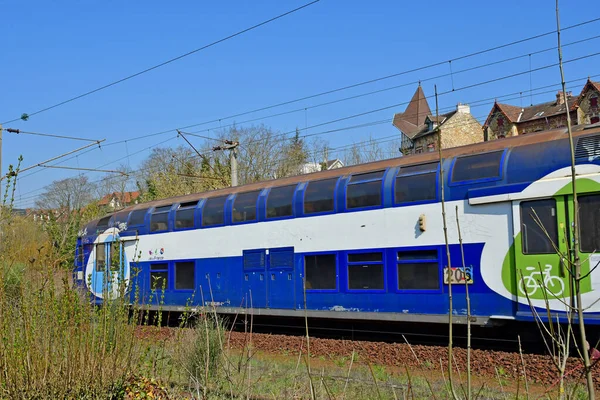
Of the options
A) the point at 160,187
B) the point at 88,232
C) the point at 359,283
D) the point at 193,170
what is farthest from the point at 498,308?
the point at 193,170

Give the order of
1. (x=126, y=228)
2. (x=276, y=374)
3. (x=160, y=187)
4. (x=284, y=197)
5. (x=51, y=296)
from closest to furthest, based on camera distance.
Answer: (x=51, y=296)
(x=276, y=374)
(x=284, y=197)
(x=126, y=228)
(x=160, y=187)

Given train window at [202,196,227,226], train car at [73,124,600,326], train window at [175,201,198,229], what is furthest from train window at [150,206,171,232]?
train window at [202,196,227,226]

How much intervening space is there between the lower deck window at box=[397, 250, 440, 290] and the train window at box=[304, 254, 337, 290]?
1718 mm

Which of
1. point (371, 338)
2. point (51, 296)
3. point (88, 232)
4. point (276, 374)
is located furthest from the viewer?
point (88, 232)

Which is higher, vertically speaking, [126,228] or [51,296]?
[126,228]

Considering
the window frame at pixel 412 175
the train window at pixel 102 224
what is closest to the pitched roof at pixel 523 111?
the train window at pixel 102 224

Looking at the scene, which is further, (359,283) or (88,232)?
(88,232)

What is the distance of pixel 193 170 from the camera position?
4444 cm

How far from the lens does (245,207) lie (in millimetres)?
15219

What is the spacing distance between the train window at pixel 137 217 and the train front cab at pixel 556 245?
38.6 feet

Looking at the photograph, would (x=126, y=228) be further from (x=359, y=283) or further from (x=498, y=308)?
(x=498, y=308)

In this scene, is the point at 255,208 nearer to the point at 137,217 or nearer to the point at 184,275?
the point at 184,275

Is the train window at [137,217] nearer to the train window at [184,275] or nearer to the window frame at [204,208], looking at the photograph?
the train window at [184,275]

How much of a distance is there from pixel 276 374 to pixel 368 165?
5.59 metres
